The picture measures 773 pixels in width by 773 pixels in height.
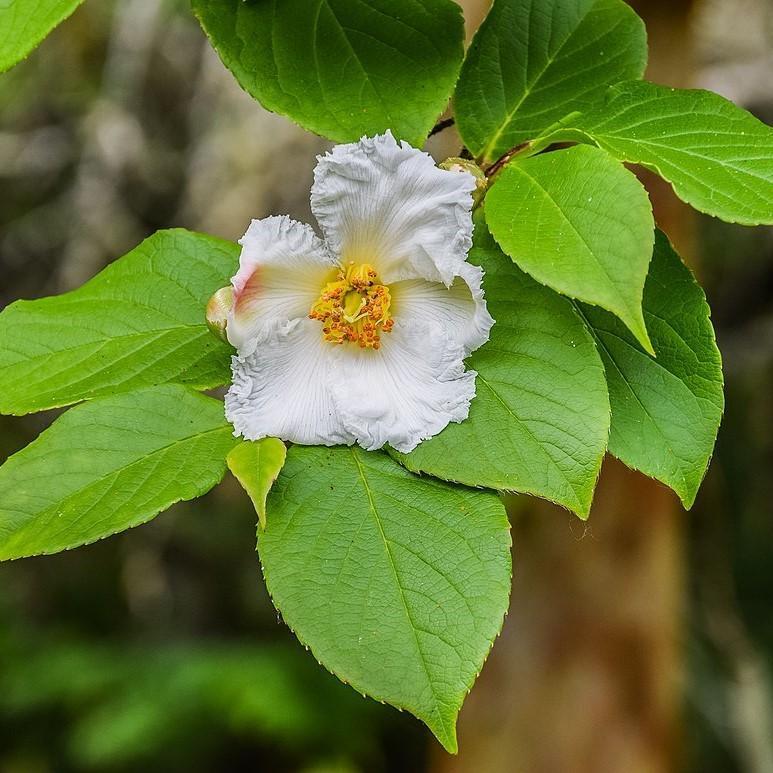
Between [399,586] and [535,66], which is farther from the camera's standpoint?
[535,66]

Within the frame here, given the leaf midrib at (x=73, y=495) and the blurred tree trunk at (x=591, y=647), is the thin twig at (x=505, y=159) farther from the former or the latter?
the blurred tree trunk at (x=591, y=647)

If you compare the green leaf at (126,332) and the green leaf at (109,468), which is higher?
the green leaf at (126,332)

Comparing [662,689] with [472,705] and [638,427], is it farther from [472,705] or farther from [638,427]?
[638,427]

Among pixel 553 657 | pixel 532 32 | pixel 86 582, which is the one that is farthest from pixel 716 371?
pixel 86 582

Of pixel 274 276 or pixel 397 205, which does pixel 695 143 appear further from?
pixel 274 276

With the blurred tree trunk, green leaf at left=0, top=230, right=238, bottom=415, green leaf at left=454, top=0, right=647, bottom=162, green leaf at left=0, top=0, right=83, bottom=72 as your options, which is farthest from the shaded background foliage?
green leaf at left=0, top=0, right=83, bottom=72

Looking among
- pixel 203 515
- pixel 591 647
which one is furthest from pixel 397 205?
pixel 203 515

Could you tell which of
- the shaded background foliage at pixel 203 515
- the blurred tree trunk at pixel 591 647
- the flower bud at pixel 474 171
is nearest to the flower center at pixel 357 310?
the flower bud at pixel 474 171
